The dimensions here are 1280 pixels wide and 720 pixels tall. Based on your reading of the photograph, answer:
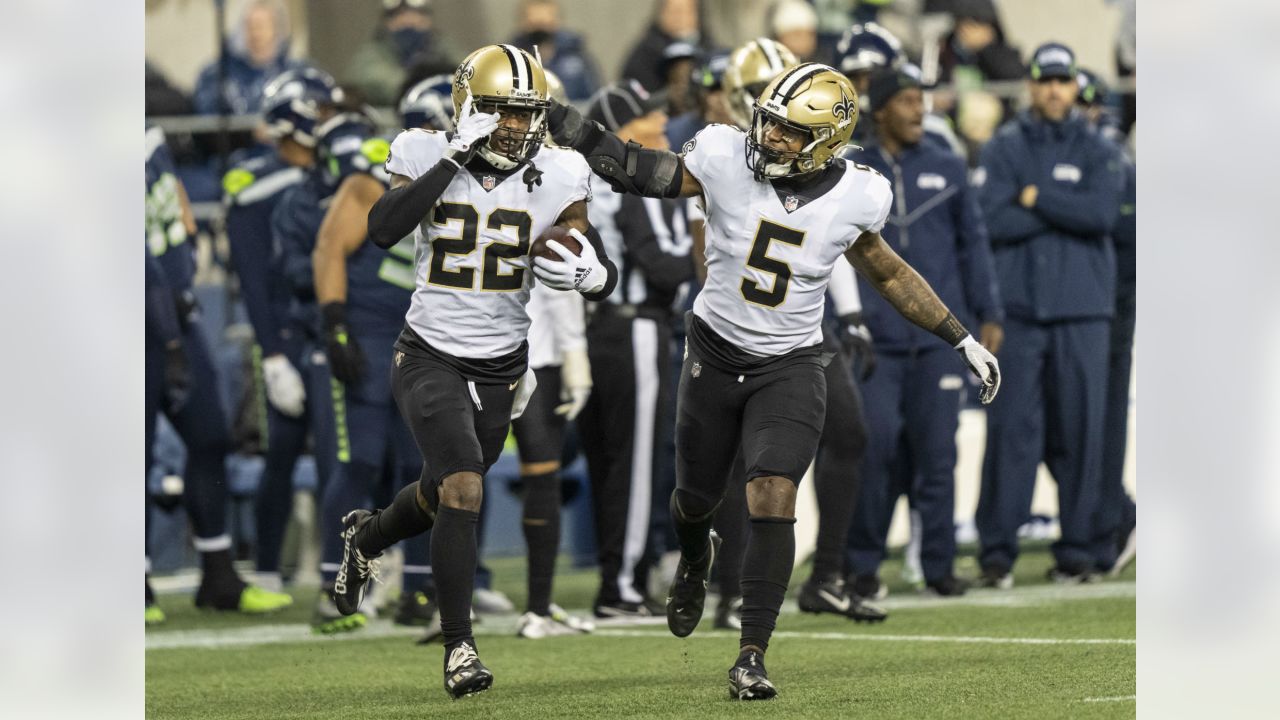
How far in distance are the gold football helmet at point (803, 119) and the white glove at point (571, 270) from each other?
0.55 m

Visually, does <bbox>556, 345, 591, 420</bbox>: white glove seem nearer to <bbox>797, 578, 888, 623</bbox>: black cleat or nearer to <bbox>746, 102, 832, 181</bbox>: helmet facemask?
<bbox>797, 578, 888, 623</bbox>: black cleat

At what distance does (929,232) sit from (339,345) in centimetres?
260

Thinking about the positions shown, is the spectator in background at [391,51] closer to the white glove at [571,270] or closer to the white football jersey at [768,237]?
the white football jersey at [768,237]

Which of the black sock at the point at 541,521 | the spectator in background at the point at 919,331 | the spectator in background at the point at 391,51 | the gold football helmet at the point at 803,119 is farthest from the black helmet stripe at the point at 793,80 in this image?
the spectator in background at the point at 391,51

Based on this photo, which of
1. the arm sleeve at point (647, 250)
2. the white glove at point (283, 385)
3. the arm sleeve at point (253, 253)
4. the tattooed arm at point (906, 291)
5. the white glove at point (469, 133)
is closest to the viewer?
the white glove at point (469, 133)

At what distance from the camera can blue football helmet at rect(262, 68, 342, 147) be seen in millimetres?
9117

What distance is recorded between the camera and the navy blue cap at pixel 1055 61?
9242 millimetres

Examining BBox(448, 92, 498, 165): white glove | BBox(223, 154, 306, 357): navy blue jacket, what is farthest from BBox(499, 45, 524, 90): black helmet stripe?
BBox(223, 154, 306, 357): navy blue jacket

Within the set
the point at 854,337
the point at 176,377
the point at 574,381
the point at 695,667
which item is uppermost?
the point at 854,337

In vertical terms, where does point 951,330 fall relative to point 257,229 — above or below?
below

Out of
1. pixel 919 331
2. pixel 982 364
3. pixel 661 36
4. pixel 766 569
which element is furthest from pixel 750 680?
pixel 661 36

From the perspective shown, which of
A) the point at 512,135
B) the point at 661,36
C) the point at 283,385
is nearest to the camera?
the point at 512,135

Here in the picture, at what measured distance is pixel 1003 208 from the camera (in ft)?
31.0

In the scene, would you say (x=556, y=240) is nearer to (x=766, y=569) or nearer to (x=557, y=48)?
(x=766, y=569)
